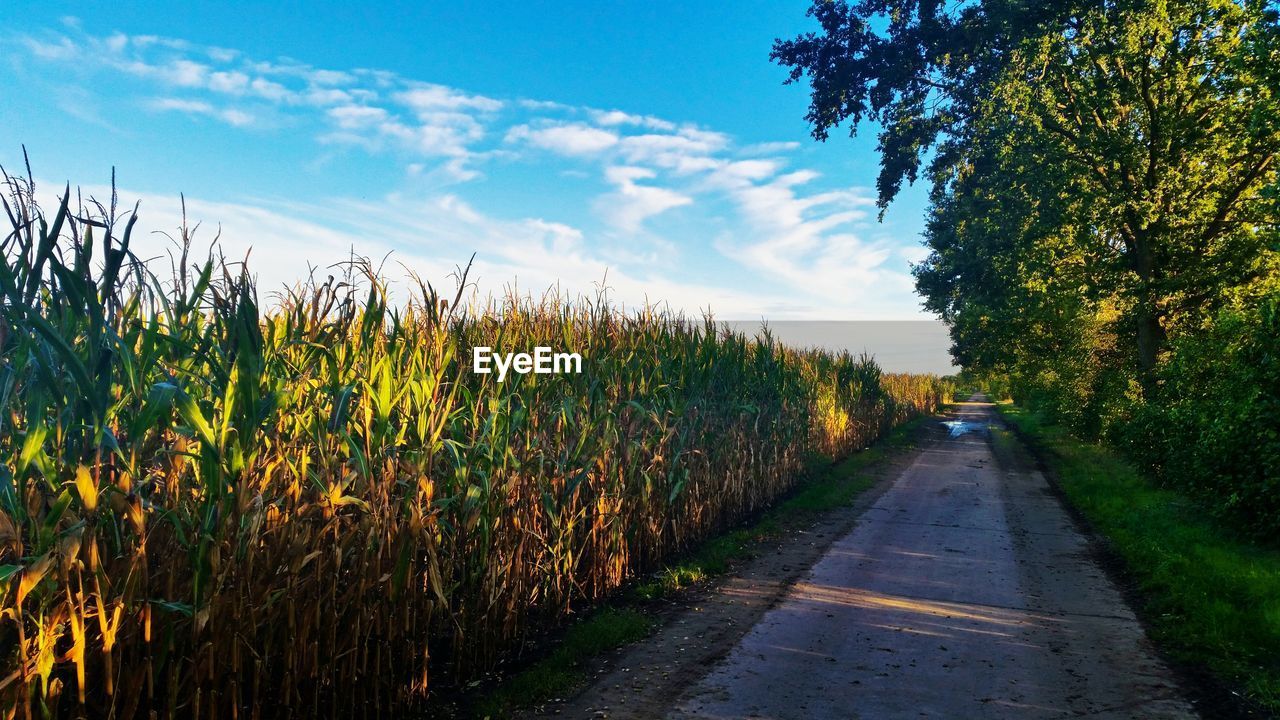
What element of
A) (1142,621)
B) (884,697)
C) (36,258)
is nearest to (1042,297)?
(1142,621)

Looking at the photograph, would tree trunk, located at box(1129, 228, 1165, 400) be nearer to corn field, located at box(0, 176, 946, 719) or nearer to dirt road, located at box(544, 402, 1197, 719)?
dirt road, located at box(544, 402, 1197, 719)

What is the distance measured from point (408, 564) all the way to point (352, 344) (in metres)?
1.54

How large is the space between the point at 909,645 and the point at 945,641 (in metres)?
0.36

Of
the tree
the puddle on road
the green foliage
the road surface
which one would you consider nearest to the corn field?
the road surface

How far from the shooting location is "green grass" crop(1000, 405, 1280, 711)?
5918mm

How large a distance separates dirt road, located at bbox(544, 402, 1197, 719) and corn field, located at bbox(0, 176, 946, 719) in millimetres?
1243

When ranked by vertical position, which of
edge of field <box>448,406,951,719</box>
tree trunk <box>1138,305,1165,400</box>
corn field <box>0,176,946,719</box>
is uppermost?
tree trunk <box>1138,305,1165,400</box>

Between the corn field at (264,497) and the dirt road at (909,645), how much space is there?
49.0 inches

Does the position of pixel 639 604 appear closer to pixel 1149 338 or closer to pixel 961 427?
pixel 1149 338

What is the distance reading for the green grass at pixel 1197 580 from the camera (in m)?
5.92

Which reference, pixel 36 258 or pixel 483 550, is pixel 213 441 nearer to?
pixel 36 258

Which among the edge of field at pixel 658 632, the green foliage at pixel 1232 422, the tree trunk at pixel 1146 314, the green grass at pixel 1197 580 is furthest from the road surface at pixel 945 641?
the tree trunk at pixel 1146 314

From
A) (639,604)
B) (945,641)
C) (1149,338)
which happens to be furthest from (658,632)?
(1149,338)

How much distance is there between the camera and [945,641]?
6270 mm
